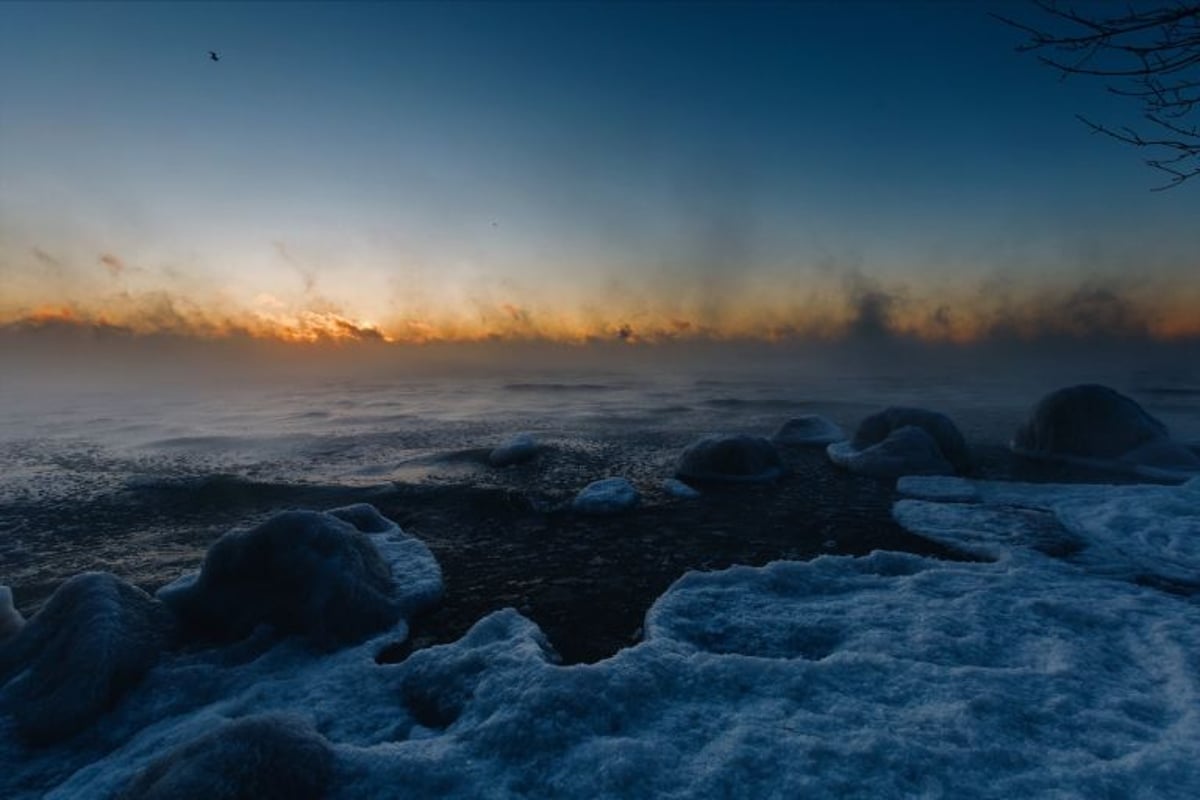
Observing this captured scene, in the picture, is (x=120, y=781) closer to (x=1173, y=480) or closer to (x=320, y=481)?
(x=320, y=481)

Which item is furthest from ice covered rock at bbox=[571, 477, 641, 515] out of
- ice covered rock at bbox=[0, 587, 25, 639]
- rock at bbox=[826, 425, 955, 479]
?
ice covered rock at bbox=[0, 587, 25, 639]

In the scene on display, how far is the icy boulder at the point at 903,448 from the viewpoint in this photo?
14242 millimetres

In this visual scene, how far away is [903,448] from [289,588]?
14.0 meters

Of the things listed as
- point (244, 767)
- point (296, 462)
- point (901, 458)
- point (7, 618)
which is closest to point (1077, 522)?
point (901, 458)

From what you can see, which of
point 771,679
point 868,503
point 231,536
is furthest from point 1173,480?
point 231,536

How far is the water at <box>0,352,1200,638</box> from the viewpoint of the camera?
10.2 meters

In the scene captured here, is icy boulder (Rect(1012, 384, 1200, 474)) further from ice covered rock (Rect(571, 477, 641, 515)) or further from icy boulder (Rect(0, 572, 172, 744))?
icy boulder (Rect(0, 572, 172, 744))

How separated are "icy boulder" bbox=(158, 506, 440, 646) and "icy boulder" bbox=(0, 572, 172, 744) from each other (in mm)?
594

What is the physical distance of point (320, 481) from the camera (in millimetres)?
14414

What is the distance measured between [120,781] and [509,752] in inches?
114

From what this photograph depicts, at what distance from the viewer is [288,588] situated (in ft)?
22.2

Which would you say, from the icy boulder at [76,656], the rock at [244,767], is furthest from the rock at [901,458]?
the icy boulder at [76,656]

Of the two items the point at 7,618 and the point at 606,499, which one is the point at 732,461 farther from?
the point at 7,618

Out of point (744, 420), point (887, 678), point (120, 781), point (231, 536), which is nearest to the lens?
point (120, 781)
